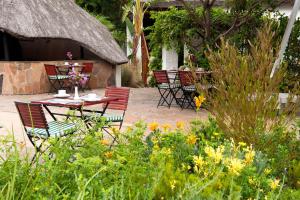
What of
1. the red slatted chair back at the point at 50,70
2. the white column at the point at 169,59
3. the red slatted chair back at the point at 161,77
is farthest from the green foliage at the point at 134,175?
the white column at the point at 169,59

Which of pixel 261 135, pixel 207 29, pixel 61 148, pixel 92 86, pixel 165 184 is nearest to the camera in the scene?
pixel 165 184

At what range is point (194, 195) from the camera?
2.08 meters

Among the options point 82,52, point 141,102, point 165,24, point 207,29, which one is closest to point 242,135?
point 207,29

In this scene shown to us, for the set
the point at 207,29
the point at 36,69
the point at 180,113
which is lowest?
the point at 180,113

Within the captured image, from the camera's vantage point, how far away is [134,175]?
2.61m

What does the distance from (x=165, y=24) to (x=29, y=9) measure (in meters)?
3.97

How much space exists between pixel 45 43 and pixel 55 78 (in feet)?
11.5

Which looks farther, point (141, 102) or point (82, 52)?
point (82, 52)

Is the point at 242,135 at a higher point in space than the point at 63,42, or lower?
lower

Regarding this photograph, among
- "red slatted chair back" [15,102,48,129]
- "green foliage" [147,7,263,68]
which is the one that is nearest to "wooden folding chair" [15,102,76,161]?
"red slatted chair back" [15,102,48,129]

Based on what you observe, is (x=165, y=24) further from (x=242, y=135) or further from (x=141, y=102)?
(x=242, y=135)

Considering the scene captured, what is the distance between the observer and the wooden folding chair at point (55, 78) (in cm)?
1216

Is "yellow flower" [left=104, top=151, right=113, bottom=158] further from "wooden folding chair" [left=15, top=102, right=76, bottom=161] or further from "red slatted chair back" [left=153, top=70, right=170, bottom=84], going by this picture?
"red slatted chair back" [left=153, top=70, right=170, bottom=84]

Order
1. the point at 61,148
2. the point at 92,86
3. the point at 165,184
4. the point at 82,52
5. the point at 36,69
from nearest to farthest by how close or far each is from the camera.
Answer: the point at 165,184, the point at 61,148, the point at 36,69, the point at 92,86, the point at 82,52
